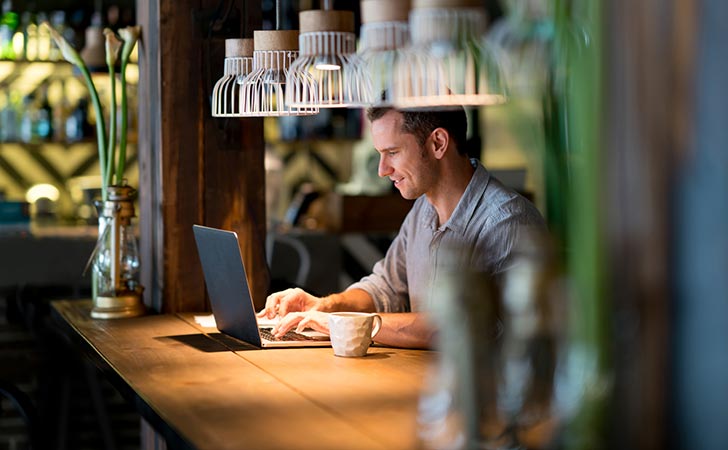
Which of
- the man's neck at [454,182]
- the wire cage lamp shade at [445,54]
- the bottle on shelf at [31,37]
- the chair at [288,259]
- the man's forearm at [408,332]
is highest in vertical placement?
the bottle on shelf at [31,37]

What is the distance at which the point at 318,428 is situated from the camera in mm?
1948

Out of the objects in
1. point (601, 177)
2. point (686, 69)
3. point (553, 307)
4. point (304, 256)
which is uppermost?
point (686, 69)

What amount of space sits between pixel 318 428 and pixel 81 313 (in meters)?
A: 1.93

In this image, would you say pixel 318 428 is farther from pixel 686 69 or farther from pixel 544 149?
pixel 686 69

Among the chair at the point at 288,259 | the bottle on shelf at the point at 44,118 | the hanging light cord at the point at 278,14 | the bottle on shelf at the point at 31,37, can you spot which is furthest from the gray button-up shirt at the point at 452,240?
the bottle on shelf at the point at 44,118

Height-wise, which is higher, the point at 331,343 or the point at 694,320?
the point at 694,320

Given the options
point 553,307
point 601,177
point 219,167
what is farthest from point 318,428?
point 219,167

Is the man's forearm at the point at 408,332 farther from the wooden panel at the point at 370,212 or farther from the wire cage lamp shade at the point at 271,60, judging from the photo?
the wooden panel at the point at 370,212

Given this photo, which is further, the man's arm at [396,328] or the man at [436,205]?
the man at [436,205]

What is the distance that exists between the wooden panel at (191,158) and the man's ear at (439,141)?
0.70 m

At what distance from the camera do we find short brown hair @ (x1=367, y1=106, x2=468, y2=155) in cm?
317

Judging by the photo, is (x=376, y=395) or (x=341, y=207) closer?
(x=376, y=395)

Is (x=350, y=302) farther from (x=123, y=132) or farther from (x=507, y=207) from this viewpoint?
(x=123, y=132)

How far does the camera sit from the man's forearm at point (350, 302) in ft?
10.7
